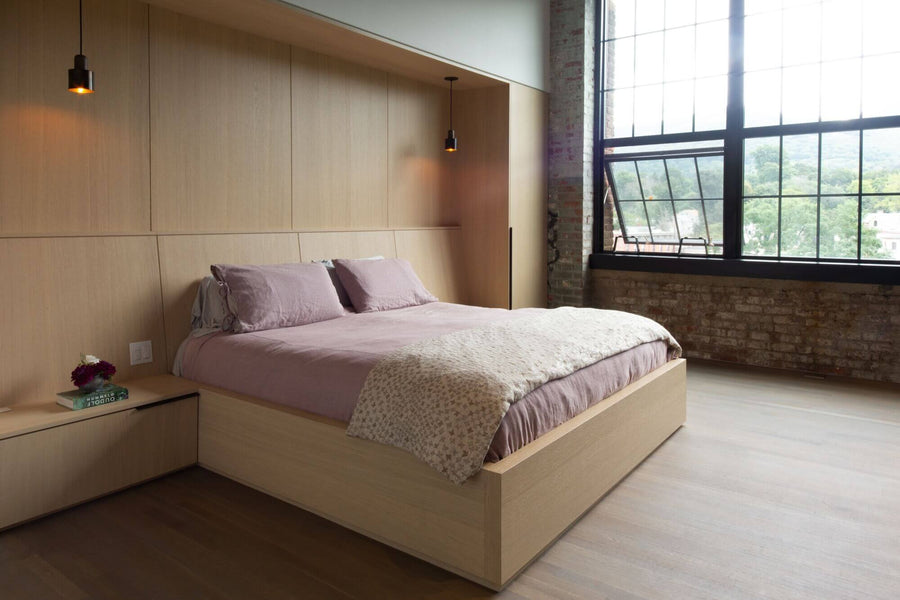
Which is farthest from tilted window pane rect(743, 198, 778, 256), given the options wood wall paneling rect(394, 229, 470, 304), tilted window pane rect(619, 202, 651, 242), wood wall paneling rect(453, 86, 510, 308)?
wood wall paneling rect(394, 229, 470, 304)

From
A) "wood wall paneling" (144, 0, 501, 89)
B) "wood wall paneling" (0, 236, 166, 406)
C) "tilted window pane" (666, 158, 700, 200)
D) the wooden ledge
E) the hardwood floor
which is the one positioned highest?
"wood wall paneling" (144, 0, 501, 89)

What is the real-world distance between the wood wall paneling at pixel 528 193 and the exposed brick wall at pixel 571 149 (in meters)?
0.10

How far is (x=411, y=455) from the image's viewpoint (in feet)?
8.14

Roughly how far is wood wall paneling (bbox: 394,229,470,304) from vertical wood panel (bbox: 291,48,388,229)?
0.98 feet

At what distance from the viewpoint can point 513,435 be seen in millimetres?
2408

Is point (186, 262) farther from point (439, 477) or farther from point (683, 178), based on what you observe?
point (683, 178)

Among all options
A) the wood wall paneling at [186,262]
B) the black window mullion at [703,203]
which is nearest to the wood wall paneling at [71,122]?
the wood wall paneling at [186,262]

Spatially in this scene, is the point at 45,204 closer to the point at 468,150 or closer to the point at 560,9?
Result: the point at 468,150

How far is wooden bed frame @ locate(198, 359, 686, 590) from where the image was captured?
2.31 metres

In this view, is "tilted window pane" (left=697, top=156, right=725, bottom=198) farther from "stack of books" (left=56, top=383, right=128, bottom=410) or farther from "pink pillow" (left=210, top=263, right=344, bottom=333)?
"stack of books" (left=56, top=383, right=128, bottom=410)

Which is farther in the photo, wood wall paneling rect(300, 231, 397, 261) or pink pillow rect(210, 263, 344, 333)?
wood wall paneling rect(300, 231, 397, 261)

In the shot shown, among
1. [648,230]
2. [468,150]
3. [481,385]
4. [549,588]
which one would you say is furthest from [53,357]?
[648,230]

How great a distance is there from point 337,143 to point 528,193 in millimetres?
1943

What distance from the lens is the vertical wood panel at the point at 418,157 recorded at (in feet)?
17.6
